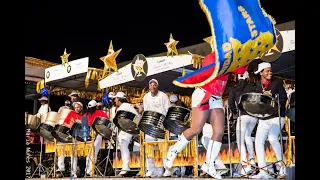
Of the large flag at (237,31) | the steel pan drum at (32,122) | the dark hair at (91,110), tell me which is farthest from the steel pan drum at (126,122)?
the steel pan drum at (32,122)

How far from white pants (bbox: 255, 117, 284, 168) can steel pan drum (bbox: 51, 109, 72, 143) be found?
2.77 metres

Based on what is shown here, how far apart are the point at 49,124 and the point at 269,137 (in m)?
3.20

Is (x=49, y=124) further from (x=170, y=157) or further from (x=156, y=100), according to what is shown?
(x=170, y=157)

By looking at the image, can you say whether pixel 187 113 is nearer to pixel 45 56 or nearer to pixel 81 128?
pixel 81 128

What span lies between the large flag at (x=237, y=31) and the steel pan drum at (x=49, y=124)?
3243 millimetres

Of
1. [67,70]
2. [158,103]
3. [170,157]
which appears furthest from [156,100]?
[67,70]

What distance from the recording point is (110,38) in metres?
6.53

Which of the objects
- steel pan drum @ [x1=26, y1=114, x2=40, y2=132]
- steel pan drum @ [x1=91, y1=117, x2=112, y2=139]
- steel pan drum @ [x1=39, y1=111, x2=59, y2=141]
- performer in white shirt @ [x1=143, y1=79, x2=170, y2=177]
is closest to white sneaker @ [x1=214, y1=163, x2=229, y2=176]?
performer in white shirt @ [x1=143, y1=79, x2=170, y2=177]

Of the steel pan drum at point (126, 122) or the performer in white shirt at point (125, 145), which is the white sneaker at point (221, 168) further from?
the performer in white shirt at point (125, 145)

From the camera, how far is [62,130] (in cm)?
661

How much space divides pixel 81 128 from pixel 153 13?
5.10 ft

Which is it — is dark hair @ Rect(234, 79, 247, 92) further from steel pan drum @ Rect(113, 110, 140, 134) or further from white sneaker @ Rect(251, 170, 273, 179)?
steel pan drum @ Rect(113, 110, 140, 134)

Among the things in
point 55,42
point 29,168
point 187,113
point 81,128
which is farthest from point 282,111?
point 29,168

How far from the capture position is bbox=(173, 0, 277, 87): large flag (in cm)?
403
